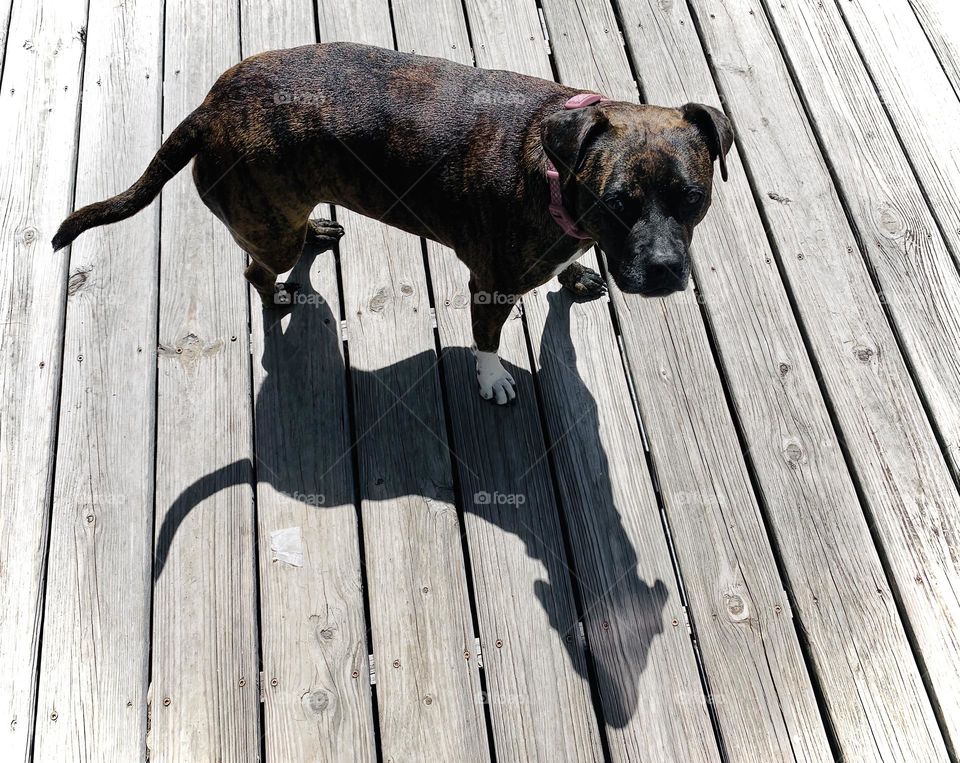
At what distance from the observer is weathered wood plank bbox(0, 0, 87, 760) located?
285 centimetres

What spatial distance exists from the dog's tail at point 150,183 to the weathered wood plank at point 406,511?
3.17 ft

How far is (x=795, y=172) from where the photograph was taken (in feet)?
12.2

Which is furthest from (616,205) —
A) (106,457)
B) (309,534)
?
(106,457)

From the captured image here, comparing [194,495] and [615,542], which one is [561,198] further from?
[194,495]

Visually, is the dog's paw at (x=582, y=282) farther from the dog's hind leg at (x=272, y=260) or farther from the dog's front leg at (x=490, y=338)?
the dog's hind leg at (x=272, y=260)

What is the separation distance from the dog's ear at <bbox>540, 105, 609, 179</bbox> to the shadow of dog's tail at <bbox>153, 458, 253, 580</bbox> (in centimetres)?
171

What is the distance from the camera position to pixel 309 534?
301 cm

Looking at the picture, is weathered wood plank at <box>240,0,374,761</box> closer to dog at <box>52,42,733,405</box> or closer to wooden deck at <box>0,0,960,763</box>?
wooden deck at <box>0,0,960,763</box>

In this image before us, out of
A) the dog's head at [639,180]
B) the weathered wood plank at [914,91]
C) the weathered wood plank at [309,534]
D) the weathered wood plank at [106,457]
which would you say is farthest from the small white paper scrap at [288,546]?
the weathered wood plank at [914,91]

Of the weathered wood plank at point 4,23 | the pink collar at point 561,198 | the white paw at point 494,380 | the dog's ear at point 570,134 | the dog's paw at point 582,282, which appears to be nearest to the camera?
the dog's ear at point 570,134

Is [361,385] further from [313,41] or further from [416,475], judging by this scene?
[313,41]

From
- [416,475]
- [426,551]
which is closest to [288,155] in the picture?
[416,475]

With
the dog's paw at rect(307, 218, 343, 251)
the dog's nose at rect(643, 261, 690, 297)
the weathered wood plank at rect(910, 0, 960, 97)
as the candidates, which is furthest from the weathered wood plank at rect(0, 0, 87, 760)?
the weathered wood plank at rect(910, 0, 960, 97)

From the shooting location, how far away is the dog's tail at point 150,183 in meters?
2.64
